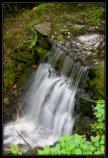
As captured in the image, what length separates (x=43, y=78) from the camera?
8164 millimetres

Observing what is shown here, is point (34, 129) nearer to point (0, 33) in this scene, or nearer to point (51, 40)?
point (51, 40)

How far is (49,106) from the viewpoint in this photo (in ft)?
25.1

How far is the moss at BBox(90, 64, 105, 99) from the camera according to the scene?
6707 millimetres

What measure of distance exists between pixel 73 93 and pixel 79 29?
252cm

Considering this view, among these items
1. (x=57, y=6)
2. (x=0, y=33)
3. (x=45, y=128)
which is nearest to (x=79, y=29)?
(x=57, y=6)

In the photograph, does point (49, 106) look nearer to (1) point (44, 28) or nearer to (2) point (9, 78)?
(2) point (9, 78)

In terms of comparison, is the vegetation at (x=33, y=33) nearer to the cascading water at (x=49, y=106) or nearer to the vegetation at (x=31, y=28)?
the vegetation at (x=31, y=28)

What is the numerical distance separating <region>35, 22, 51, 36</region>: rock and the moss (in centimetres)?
240

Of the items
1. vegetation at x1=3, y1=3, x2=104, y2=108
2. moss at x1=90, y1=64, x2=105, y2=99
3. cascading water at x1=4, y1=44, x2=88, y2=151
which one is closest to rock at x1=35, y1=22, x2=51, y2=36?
vegetation at x1=3, y1=3, x2=104, y2=108

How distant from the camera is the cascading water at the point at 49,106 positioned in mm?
7098

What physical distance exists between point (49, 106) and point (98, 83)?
1319 millimetres

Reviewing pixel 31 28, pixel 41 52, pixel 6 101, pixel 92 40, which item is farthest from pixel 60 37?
pixel 6 101

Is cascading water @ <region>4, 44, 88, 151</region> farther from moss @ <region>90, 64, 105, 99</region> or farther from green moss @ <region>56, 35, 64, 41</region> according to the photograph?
green moss @ <region>56, 35, 64, 41</region>

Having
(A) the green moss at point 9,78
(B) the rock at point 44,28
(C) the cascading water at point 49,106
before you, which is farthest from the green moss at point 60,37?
(A) the green moss at point 9,78
